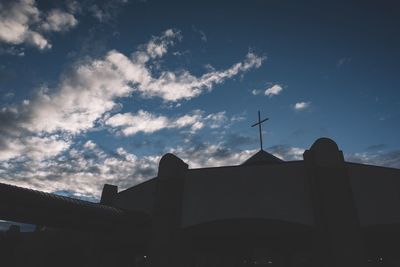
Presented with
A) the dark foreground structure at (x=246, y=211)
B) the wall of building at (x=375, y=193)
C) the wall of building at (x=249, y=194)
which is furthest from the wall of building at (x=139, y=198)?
the wall of building at (x=375, y=193)

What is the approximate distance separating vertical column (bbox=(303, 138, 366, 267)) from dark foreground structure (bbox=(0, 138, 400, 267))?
0.14 feet

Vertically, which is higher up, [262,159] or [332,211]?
[262,159]

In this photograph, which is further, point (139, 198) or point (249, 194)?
point (139, 198)

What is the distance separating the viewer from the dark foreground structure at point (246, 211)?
476 inches

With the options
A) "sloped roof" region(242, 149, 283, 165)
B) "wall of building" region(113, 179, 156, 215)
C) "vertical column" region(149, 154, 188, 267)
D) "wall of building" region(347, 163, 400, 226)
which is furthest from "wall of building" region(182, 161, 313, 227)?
"sloped roof" region(242, 149, 283, 165)

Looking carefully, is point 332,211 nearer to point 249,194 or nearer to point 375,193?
point 375,193

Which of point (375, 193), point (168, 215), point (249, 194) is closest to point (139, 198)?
point (168, 215)

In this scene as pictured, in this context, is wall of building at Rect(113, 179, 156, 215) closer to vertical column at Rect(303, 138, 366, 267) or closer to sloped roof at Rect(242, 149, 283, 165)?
sloped roof at Rect(242, 149, 283, 165)

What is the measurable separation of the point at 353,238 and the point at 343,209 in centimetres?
128

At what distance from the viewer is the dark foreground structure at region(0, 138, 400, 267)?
476 inches

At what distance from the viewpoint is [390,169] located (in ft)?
50.5

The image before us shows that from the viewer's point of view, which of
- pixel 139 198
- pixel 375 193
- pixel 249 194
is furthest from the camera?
pixel 139 198

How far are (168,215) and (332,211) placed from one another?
8122 millimetres

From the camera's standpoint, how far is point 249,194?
15469 millimetres
